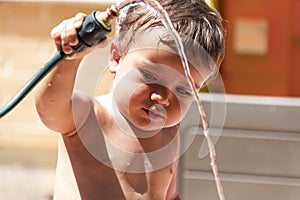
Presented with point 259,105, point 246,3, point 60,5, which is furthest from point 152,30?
point 246,3

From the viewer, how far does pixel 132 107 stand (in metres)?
0.99

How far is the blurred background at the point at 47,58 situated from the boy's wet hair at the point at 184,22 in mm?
430

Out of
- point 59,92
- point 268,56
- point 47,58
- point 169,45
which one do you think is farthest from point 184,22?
point 268,56

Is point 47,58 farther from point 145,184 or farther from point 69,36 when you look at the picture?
point 69,36

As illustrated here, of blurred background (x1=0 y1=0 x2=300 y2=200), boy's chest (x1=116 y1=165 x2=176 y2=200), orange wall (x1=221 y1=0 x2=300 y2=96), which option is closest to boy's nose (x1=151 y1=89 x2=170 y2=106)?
boy's chest (x1=116 y1=165 x2=176 y2=200)

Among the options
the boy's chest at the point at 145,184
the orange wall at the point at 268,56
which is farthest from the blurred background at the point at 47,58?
the boy's chest at the point at 145,184

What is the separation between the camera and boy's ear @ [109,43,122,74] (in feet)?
3.24

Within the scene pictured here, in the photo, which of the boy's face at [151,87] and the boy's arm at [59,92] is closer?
the boy's arm at [59,92]

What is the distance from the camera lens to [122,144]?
1025mm

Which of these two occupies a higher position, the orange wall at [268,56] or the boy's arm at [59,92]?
the boy's arm at [59,92]

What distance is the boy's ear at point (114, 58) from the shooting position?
38.9 inches

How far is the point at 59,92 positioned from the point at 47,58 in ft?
2.03

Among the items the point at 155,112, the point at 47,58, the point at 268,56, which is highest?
the point at 155,112

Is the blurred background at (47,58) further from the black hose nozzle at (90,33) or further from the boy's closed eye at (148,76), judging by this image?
the black hose nozzle at (90,33)
